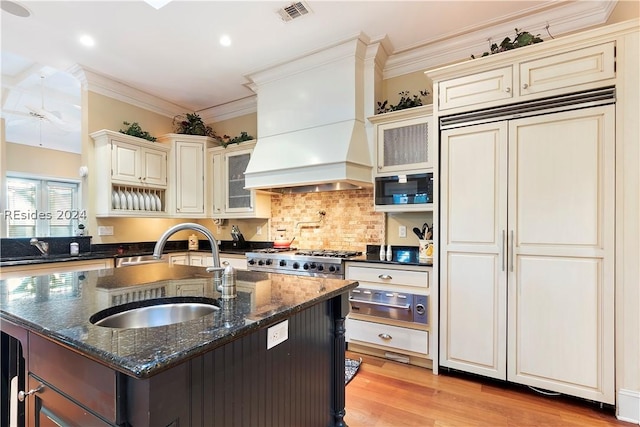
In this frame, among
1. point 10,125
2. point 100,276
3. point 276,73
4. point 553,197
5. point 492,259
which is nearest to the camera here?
point 100,276

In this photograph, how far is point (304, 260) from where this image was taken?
3.22 metres

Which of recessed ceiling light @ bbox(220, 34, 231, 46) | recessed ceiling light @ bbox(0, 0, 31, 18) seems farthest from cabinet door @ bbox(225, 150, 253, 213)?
recessed ceiling light @ bbox(0, 0, 31, 18)

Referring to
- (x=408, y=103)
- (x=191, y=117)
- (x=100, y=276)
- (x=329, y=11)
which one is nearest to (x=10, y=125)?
(x=191, y=117)

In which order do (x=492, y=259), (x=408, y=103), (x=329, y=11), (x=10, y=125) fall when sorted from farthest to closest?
1. (x=10, y=125)
2. (x=408, y=103)
3. (x=329, y=11)
4. (x=492, y=259)

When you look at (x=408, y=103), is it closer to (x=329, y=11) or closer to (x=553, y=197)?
(x=329, y=11)

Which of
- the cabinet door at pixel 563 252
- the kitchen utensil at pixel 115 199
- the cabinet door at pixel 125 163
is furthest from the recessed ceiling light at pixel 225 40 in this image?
the cabinet door at pixel 563 252

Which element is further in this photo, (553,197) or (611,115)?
(553,197)

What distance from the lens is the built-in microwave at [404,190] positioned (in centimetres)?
291

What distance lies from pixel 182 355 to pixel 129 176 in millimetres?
3708

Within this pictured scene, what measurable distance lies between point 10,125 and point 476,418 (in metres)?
7.88

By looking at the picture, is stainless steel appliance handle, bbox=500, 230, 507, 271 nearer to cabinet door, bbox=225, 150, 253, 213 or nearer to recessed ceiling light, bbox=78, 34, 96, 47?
cabinet door, bbox=225, 150, 253, 213

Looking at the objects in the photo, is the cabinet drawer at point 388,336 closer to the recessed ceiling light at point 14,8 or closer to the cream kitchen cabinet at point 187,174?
the cream kitchen cabinet at point 187,174

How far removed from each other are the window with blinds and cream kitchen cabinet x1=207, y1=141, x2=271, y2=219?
1597 millimetres

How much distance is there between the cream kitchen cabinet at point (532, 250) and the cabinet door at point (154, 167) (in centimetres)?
346
